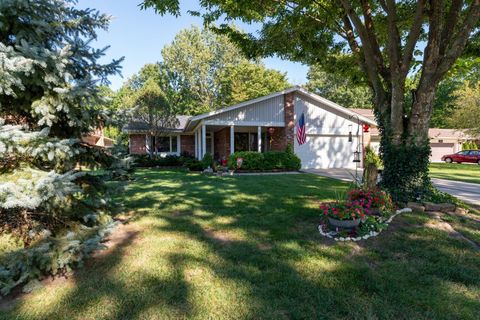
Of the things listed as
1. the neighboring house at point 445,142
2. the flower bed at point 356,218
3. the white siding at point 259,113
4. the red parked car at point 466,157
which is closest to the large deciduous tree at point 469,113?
the neighboring house at point 445,142

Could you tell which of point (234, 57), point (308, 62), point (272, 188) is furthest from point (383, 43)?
point (234, 57)

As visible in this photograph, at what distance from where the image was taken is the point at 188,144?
22.4 meters

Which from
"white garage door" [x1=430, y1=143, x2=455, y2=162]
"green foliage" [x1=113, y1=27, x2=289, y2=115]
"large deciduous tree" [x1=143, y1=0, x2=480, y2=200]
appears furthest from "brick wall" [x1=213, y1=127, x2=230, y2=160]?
"white garage door" [x1=430, y1=143, x2=455, y2=162]

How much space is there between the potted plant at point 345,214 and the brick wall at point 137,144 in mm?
19111

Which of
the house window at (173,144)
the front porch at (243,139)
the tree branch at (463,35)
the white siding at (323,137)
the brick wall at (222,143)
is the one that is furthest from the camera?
the house window at (173,144)

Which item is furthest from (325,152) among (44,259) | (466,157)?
(466,157)

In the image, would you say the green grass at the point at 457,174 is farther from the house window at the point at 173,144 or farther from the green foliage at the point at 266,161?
the house window at the point at 173,144

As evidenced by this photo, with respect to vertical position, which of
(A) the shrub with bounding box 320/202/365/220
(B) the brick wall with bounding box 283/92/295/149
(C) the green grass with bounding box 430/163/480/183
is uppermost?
(B) the brick wall with bounding box 283/92/295/149

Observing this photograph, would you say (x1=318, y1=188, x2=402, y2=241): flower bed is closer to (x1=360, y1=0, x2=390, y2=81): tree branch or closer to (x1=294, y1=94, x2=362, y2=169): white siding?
(x1=360, y1=0, x2=390, y2=81): tree branch

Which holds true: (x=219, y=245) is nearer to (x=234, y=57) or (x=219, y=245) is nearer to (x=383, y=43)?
(x=383, y=43)

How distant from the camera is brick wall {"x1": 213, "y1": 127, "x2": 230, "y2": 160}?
58.5ft

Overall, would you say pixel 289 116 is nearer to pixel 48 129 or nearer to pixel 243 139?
pixel 243 139

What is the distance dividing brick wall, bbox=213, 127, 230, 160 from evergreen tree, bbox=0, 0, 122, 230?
13699 mm

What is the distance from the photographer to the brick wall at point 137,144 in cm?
2088
